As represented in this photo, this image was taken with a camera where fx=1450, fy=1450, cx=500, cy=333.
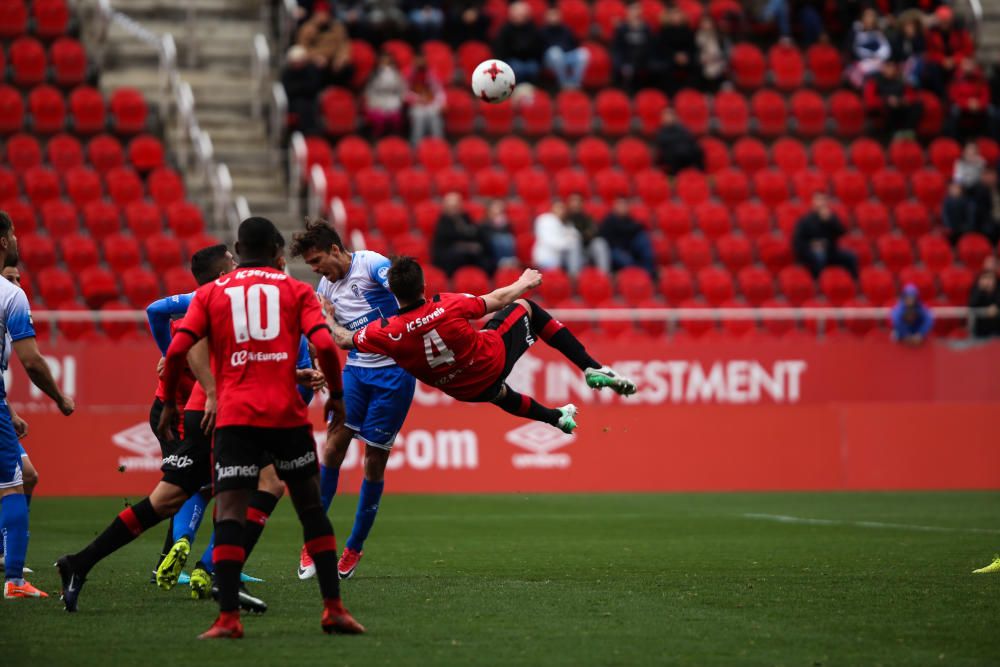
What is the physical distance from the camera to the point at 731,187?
25.2m

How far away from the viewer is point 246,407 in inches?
289

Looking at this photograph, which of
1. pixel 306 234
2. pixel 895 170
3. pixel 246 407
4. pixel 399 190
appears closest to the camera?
pixel 246 407

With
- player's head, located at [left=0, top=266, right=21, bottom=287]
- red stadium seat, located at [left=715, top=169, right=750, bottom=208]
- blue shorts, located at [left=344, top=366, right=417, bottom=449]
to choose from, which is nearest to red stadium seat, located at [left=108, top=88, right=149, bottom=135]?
red stadium seat, located at [left=715, top=169, right=750, bottom=208]

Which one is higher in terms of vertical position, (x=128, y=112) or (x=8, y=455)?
(x=128, y=112)

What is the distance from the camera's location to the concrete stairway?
24.5 m

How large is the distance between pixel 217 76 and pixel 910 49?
42.7 feet

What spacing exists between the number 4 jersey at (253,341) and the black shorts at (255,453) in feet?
0.23

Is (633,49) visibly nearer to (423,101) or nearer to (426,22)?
(426,22)

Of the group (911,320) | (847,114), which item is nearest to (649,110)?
(847,114)

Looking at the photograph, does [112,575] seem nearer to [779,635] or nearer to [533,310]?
[533,310]

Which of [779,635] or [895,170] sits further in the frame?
[895,170]

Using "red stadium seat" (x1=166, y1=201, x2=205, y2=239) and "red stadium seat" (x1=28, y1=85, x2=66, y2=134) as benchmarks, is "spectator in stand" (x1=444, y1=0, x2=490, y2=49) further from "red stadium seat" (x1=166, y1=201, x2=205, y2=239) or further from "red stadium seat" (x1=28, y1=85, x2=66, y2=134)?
"red stadium seat" (x1=28, y1=85, x2=66, y2=134)

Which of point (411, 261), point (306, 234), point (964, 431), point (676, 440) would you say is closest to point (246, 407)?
point (411, 261)

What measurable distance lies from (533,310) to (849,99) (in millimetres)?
18318
